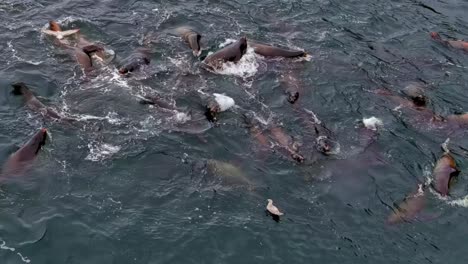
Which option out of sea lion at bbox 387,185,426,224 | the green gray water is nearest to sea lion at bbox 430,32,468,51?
the green gray water

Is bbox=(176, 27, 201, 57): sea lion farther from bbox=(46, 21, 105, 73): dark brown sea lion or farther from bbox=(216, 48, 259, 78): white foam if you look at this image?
bbox=(46, 21, 105, 73): dark brown sea lion

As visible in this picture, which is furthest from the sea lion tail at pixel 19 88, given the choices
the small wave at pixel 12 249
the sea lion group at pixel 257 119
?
the small wave at pixel 12 249

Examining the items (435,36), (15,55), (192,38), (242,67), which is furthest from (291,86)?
(15,55)

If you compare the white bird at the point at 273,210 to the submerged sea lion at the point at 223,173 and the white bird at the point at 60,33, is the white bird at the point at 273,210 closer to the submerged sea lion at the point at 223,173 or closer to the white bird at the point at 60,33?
the submerged sea lion at the point at 223,173

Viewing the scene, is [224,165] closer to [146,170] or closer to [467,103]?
[146,170]

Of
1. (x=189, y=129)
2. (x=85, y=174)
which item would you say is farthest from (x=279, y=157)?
(x=85, y=174)
